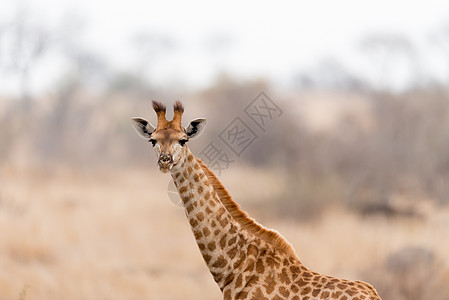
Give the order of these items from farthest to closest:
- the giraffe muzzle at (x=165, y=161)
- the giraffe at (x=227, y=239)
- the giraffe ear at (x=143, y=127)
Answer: the giraffe ear at (x=143, y=127) → the giraffe at (x=227, y=239) → the giraffe muzzle at (x=165, y=161)

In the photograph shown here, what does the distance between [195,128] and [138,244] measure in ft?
29.4

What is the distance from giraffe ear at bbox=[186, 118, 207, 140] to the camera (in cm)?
571

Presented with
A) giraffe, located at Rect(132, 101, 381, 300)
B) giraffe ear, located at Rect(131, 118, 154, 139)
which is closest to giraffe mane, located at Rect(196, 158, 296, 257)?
giraffe, located at Rect(132, 101, 381, 300)

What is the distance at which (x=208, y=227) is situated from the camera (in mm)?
5594

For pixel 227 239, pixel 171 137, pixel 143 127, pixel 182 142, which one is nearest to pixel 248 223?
pixel 227 239

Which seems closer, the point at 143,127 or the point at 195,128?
the point at 195,128

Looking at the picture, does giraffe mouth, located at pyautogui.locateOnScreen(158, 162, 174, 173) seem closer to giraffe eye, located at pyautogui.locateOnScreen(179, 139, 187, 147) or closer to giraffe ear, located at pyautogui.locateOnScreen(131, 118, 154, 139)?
giraffe eye, located at pyautogui.locateOnScreen(179, 139, 187, 147)

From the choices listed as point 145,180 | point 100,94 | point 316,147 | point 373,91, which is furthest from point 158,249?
point 100,94

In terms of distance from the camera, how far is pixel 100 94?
41.5m

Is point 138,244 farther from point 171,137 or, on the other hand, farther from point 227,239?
point 171,137

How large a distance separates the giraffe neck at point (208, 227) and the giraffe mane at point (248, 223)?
159 millimetres

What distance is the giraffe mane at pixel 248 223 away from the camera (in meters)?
5.63

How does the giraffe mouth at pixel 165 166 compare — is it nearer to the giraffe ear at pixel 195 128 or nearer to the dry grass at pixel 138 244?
the giraffe ear at pixel 195 128

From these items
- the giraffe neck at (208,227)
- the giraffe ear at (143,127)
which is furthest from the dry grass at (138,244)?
the giraffe neck at (208,227)
